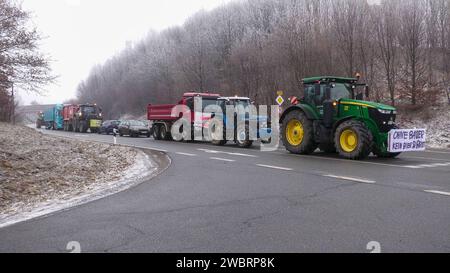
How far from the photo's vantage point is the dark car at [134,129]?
34.0 m

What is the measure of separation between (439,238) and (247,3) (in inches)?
2755

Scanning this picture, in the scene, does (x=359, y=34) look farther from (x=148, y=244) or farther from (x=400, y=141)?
(x=148, y=244)

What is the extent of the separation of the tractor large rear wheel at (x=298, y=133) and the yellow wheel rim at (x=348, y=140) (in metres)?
1.37

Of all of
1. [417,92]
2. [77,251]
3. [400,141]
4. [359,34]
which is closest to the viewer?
[77,251]

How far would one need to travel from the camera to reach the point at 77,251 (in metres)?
4.91

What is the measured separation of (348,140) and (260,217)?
8.47m

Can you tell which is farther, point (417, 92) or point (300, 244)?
point (417, 92)

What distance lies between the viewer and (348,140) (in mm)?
14023

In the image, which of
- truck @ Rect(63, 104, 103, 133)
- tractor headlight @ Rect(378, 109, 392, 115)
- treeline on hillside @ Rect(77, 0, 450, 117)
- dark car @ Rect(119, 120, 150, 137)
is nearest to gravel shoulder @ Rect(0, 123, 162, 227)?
tractor headlight @ Rect(378, 109, 392, 115)

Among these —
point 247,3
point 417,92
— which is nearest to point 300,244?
point 417,92

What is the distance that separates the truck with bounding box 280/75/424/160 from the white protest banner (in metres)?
0.05

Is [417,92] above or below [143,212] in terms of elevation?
above

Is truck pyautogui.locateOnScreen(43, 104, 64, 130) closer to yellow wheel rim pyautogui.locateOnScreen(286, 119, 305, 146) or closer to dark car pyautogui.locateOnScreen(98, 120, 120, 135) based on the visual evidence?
dark car pyautogui.locateOnScreen(98, 120, 120, 135)

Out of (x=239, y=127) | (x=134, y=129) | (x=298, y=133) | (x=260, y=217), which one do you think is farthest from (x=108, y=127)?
(x=260, y=217)
